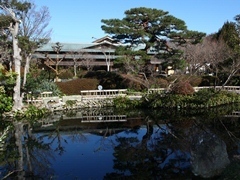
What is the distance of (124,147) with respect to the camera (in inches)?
362

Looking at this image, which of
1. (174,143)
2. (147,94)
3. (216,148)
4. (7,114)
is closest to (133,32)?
(147,94)

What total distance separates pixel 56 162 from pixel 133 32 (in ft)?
A: 46.3

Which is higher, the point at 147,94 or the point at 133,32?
the point at 133,32

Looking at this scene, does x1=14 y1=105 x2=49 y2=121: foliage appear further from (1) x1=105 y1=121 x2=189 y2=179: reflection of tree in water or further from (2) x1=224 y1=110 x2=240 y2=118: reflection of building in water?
(2) x1=224 y1=110 x2=240 y2=118: reflection of building in water

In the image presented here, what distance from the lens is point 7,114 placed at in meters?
13.7

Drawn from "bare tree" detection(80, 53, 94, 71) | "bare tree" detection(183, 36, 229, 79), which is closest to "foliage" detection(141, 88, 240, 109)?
"bare tree" detection(183, 36, 229, 79)

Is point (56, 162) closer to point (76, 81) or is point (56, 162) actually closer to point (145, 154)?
point (145, 154)

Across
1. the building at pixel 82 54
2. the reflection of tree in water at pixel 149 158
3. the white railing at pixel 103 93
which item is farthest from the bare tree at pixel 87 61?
the reflection of tree in water at pixel 149 158

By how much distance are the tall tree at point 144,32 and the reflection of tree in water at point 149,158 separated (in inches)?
403

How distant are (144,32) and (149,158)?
13820mm

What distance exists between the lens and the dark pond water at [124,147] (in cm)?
642

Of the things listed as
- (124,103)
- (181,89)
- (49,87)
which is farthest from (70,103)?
(181,89)

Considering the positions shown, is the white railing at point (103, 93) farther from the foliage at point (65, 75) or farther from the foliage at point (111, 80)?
the foliage at point (65, 75)

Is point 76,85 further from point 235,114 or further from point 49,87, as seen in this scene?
point 235,114
